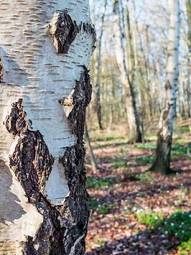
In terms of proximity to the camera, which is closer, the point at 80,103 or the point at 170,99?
the point at 80,103

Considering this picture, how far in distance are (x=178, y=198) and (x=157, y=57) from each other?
46251 mm

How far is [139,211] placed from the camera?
870 cm

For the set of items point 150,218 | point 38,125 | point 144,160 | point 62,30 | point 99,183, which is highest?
point 62,30

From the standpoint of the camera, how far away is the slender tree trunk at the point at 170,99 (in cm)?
1264

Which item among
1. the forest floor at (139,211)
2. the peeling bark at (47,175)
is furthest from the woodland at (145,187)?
the peeling bark at (47,175)

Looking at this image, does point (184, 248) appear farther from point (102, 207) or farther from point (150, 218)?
point (102, 207)

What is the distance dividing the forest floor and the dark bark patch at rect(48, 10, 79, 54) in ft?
17.3

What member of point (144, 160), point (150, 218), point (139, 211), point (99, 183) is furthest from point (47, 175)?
point (144, 160)

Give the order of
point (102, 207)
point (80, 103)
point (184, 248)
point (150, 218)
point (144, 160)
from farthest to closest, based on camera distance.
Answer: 1. point (144, 160)
2. point (102, 207)
3. point (150, 218)
4. point (184, 248)
5. point (80, 103)

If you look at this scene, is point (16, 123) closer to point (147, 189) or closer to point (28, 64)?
point (28, 64)

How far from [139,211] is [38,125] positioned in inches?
288

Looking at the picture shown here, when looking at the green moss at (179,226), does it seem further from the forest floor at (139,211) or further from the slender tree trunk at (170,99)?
the slender tree trunk at (170,99)

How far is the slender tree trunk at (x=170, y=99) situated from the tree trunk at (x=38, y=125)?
1106 centimetres

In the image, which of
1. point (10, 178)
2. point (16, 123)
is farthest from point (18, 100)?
point (10, 178)
